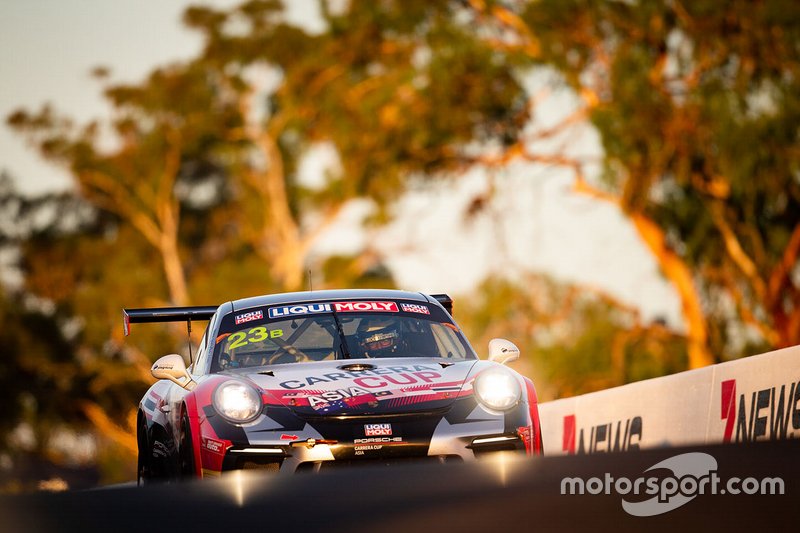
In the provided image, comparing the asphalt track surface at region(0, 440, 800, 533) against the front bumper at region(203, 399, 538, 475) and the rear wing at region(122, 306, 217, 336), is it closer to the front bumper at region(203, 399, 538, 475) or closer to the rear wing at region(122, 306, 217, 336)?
the front bumper at region(203, 399, 538, 475)

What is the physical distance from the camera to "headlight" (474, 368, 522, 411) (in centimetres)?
834

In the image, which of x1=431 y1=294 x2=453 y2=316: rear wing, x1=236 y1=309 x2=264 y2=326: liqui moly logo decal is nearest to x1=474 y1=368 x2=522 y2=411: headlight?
x1=236 y1=309 x2=264 y2=326: liqui moly logo decal

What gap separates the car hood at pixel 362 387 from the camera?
320 inches

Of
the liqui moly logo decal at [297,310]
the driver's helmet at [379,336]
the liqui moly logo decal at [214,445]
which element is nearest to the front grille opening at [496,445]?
the liqui moly logo decal at [214,445]

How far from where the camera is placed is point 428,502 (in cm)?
627

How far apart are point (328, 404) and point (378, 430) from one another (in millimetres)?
314

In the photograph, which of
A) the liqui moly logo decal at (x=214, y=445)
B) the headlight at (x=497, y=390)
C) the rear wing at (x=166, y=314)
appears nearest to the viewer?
the liqui moly logo decal at (x=214, y=445)

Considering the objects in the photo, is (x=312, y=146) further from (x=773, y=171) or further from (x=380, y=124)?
(x=773, y=171)

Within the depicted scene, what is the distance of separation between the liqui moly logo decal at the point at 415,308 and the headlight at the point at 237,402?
2067mm

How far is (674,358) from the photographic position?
35812mm

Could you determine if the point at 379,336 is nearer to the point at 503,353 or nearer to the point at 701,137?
the point at 503,353

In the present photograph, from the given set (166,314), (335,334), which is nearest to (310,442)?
(335,334)

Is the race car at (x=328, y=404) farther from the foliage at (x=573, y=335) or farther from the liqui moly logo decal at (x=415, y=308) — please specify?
the foliage at (x=573, y=335)

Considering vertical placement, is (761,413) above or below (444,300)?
below
